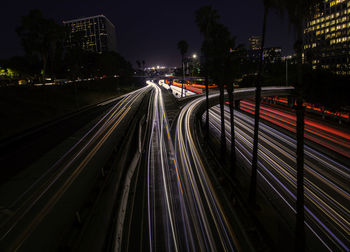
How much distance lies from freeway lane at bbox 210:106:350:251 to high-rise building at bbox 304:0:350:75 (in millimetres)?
90272

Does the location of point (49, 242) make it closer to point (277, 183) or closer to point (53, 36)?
point (277, 183)

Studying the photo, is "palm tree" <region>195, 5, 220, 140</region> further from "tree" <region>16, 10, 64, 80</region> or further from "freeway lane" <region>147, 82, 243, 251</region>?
"tree" <region>16, 10, 64, 80</region>

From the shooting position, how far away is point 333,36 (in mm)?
109500

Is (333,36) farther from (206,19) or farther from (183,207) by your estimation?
(183,207)

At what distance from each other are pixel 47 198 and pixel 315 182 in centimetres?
2228

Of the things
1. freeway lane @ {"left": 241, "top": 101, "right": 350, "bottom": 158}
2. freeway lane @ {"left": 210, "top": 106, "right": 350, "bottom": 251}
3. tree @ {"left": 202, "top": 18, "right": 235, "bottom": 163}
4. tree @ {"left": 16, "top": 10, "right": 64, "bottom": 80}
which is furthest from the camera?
tree @ {"left": 16, "top": 10, "right": 64, "bottom": 80}

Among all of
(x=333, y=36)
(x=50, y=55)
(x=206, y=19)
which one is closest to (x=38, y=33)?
(x=50, y=55)

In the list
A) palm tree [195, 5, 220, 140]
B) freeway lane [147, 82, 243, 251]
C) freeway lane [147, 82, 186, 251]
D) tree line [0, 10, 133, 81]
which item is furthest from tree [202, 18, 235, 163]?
tree line [0, 10, 133, 81]

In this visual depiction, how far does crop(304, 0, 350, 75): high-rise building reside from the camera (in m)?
102

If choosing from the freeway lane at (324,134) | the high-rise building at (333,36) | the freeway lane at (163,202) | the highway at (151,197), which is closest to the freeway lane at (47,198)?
the highway at (151,197)

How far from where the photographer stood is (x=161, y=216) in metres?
13.8

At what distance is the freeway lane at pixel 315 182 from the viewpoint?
13.9 metres

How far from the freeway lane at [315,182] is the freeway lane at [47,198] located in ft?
53.1

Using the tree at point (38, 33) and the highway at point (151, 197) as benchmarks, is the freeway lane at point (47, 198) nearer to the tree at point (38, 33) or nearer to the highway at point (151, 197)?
the highway at point (151, 197)
